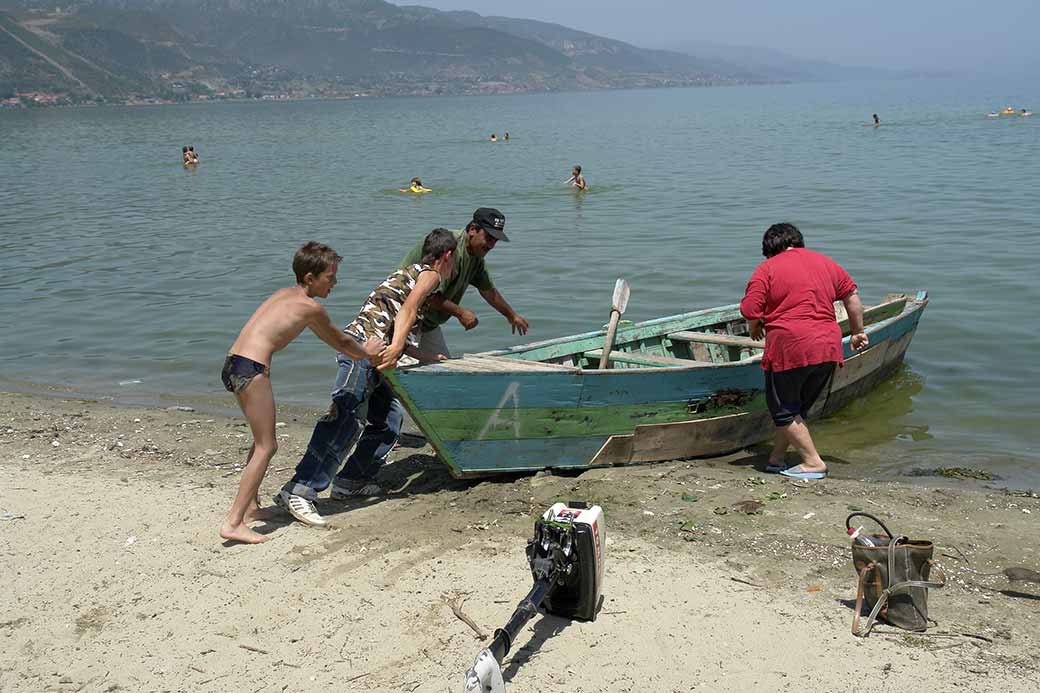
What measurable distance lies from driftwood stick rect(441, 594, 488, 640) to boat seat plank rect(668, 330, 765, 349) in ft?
14.1

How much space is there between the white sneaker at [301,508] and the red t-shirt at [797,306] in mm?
3368

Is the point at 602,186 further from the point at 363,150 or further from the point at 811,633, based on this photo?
the point at 811,633

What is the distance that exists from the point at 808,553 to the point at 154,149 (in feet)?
176

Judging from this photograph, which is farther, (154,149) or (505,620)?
(154,149)

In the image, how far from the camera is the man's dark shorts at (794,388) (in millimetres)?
7160

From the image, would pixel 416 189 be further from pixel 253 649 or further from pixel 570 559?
pixel 570 559

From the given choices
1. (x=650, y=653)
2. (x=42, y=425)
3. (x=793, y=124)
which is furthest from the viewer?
(x=793, y=124)

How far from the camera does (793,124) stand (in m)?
61.0

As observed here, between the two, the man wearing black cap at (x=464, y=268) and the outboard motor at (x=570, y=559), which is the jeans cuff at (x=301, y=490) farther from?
the outboard motor at (x=570, y=559)

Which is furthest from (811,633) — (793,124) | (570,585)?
(793,124)

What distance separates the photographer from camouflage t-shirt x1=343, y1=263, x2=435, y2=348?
6.43m

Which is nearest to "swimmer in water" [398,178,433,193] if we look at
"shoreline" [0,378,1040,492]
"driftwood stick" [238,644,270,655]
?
"shoreline" [0,378,1040,492]

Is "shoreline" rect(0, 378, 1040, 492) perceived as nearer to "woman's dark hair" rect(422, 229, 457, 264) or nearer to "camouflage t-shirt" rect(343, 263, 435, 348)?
"camouflage t-shirt" rect(343, 263, 435, 348)

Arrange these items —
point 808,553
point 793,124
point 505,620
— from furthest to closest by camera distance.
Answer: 1. point 793,124
2. point 808,553
3. point 505,620
